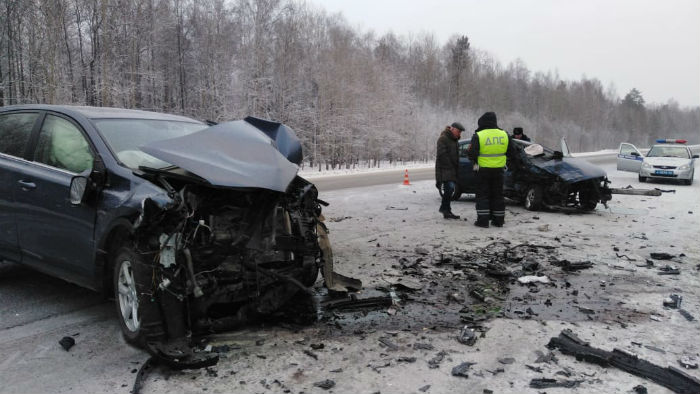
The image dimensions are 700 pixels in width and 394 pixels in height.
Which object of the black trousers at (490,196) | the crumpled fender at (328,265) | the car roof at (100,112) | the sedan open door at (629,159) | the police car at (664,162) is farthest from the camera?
the sedan open door at (629,159)

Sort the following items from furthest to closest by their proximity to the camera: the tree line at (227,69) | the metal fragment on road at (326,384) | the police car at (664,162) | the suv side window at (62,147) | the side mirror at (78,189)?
the tree line at (227,69) < the police car at (664,162) < the suv side window at (62,147) < the side mirror at (78,189) < the metal fragment on road at (326,384)

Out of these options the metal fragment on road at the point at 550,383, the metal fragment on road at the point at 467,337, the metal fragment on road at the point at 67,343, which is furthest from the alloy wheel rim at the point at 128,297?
the metal fragment on road at the point at 550,383

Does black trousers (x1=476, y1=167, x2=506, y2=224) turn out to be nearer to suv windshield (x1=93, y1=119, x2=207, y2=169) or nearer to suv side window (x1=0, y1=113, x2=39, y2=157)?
suv windshield (x1=93, y1=119, x2=207, y2=169)

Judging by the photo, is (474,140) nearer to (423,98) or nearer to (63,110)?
(63,110)

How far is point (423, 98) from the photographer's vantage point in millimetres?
57031

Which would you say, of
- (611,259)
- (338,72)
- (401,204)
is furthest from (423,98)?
(611,259)

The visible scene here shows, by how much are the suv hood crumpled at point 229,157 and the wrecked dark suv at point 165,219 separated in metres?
0.01

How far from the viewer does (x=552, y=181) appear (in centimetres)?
1016

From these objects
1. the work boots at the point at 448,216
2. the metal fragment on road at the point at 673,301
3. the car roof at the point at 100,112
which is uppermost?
the car roof at the point at 100,112

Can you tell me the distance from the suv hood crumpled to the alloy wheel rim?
2.77 feet

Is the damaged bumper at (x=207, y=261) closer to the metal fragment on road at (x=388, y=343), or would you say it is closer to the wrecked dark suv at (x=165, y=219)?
the wrecked dark suv at (x=165, y=219)

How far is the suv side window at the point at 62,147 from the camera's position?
397 cm

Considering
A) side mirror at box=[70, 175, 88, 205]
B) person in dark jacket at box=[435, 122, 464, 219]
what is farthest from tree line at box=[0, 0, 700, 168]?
side mirror at box=[70, 175, 88, 205]

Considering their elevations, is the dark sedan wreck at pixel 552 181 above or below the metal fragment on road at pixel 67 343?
above
